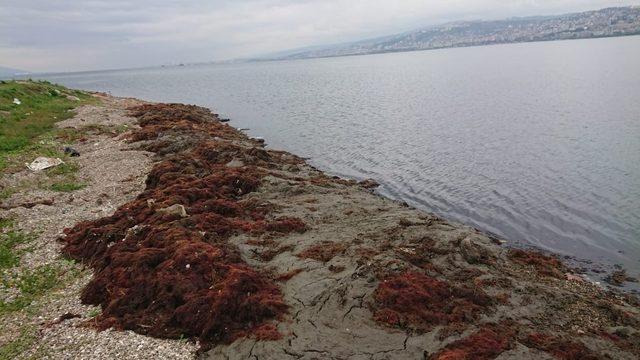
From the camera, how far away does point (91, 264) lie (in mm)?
18547

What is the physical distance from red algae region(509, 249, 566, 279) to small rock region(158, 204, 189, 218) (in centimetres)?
1528

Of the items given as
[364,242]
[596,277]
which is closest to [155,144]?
[364,242]

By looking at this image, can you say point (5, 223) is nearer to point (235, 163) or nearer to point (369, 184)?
Answer: point (235, 163)

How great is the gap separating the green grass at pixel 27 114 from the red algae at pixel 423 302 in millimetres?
28568

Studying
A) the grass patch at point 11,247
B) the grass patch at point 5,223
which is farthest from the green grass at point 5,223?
the grass patch at point 11,247

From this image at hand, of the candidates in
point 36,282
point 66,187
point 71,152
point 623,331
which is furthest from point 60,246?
point 623,331

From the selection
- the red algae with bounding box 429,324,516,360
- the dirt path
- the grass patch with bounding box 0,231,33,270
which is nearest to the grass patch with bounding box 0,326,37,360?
the dirt path

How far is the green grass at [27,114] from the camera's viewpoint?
118 ft

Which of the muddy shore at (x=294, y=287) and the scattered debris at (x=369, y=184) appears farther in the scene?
the scattered debris at (x=369, y=184)

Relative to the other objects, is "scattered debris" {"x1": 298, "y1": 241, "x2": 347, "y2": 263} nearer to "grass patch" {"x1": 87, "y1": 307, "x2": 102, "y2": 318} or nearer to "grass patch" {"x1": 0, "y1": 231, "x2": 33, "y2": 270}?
"grass patch" {"x1": 87, "y1": 307, "x2": 102, "y2": 318}

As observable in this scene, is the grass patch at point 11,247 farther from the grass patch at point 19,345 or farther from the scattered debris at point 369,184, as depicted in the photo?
the scattered debris at point 369,184

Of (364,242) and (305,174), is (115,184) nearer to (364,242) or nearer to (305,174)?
(305,174)

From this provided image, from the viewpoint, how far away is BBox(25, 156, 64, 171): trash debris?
1215 inches

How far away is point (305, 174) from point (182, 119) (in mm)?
26255
